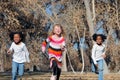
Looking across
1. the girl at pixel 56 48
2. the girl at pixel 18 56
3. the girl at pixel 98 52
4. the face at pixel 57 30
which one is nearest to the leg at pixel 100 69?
the girl at pixel 98 52

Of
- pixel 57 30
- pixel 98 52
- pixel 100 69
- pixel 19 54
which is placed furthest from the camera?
pixel 98 52

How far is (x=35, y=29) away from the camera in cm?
4822

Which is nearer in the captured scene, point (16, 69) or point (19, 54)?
point (16, 69)

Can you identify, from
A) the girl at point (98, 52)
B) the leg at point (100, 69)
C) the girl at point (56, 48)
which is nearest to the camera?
the girl at point (56, 48)

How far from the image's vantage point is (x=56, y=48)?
425 inches

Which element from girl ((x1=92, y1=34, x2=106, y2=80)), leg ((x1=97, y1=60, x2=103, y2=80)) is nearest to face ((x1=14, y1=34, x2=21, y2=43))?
girl ((x1=92, y1=34, x2=106, y2=80))

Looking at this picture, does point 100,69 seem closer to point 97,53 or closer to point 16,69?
point 97,53

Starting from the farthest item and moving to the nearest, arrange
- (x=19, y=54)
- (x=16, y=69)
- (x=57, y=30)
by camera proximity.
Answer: (x=19, y=54)
(x=16, y=69)
(x=57, y=30)

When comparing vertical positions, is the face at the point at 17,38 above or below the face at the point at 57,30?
below

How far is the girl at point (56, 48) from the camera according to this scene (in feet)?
34.7

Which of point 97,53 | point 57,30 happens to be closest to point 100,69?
point 97,53

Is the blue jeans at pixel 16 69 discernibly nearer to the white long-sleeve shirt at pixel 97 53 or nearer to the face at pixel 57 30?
Result: the face at pixel 57 30

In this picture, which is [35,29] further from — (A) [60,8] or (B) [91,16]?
(B) [91,16]

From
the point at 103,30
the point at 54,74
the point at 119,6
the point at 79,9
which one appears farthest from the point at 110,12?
the point at 54,74
